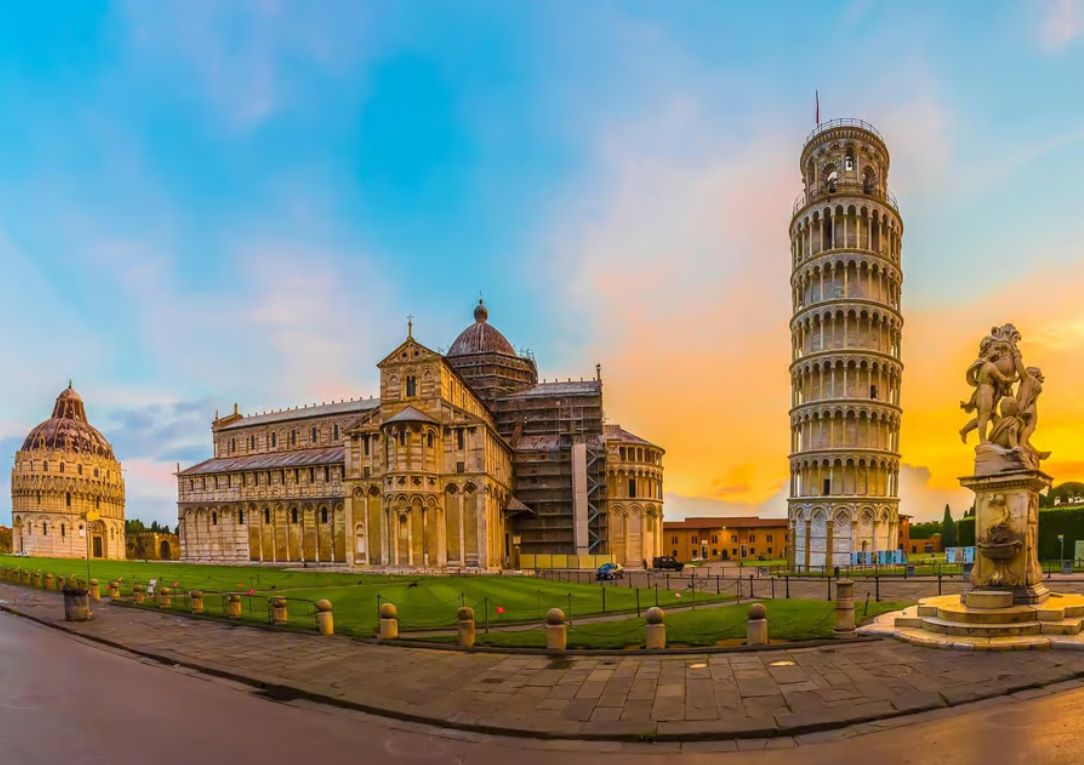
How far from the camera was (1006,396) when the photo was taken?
16984mm

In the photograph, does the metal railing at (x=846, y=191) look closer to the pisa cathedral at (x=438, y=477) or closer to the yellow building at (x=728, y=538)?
the pisa cathedral at (x=438, y=477)

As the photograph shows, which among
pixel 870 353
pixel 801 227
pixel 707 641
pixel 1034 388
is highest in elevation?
pixel 801 227

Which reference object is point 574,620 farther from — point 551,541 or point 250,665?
point 551,541

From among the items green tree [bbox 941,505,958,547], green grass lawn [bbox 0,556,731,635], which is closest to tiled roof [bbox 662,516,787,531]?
green tree [bbox 941,505,958,547]

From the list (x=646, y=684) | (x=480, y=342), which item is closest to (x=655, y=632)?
(x=646, y=684)

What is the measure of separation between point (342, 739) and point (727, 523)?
104m

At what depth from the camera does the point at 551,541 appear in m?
63.6

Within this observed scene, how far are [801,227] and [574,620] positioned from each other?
173 feet

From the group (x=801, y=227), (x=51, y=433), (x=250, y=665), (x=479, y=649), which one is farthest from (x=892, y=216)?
(x=51, y=433)

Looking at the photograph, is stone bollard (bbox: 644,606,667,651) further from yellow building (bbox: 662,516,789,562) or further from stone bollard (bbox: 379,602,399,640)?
yellow building (bbox: 662,516,789,562)

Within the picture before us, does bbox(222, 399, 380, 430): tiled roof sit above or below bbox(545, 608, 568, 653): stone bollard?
above

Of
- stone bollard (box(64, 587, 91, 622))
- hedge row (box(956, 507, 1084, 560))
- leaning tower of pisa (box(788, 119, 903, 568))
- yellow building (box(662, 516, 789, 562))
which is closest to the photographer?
stone bollard (box(64, 587, 91, 622))

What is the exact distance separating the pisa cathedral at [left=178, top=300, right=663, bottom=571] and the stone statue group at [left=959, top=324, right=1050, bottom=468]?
3977cm

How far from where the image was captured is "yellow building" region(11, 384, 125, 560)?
11638 cm
